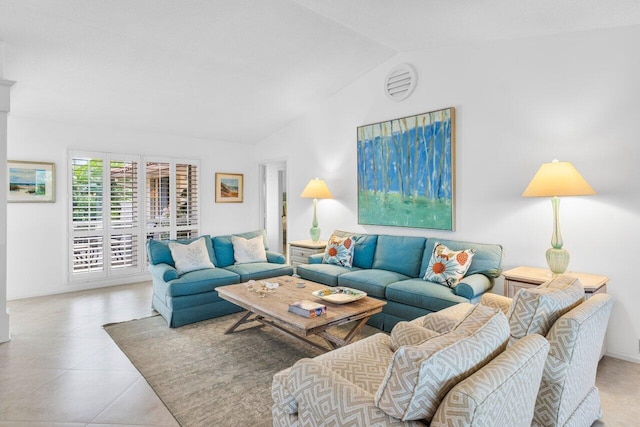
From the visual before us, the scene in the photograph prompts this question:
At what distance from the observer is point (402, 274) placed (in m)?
4.21

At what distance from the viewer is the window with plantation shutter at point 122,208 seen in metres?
5.24

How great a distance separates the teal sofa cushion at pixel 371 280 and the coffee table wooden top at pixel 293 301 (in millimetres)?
498

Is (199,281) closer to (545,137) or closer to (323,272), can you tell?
(323,272)

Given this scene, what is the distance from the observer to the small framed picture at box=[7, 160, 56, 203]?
15.5 feet

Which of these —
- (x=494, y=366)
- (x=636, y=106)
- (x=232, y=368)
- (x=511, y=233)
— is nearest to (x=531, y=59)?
(x=636, y=106)

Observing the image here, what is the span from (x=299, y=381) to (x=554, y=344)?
45.7 inches

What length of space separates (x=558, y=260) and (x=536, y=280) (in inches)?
11.1

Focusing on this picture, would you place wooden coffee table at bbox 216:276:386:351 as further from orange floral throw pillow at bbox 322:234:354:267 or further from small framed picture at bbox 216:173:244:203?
small framed picture at bbox 216:173:244:203

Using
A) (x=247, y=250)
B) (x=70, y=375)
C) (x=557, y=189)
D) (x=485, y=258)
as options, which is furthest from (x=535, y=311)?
(x=247, y=250)

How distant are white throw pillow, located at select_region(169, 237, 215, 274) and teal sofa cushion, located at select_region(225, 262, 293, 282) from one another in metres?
0.32

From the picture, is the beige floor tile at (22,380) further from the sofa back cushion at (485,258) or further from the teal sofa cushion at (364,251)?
the sofa back cushion at (485,258)

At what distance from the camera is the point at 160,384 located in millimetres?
2635

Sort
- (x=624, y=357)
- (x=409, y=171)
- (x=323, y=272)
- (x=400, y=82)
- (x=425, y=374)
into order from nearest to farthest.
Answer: (x=425, y=374), (x=624, y=357), (x=323, y=272), (x=409, y=171), (x=400, y=82)

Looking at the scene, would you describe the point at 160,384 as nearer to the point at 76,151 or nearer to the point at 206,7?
the point at 206,7
